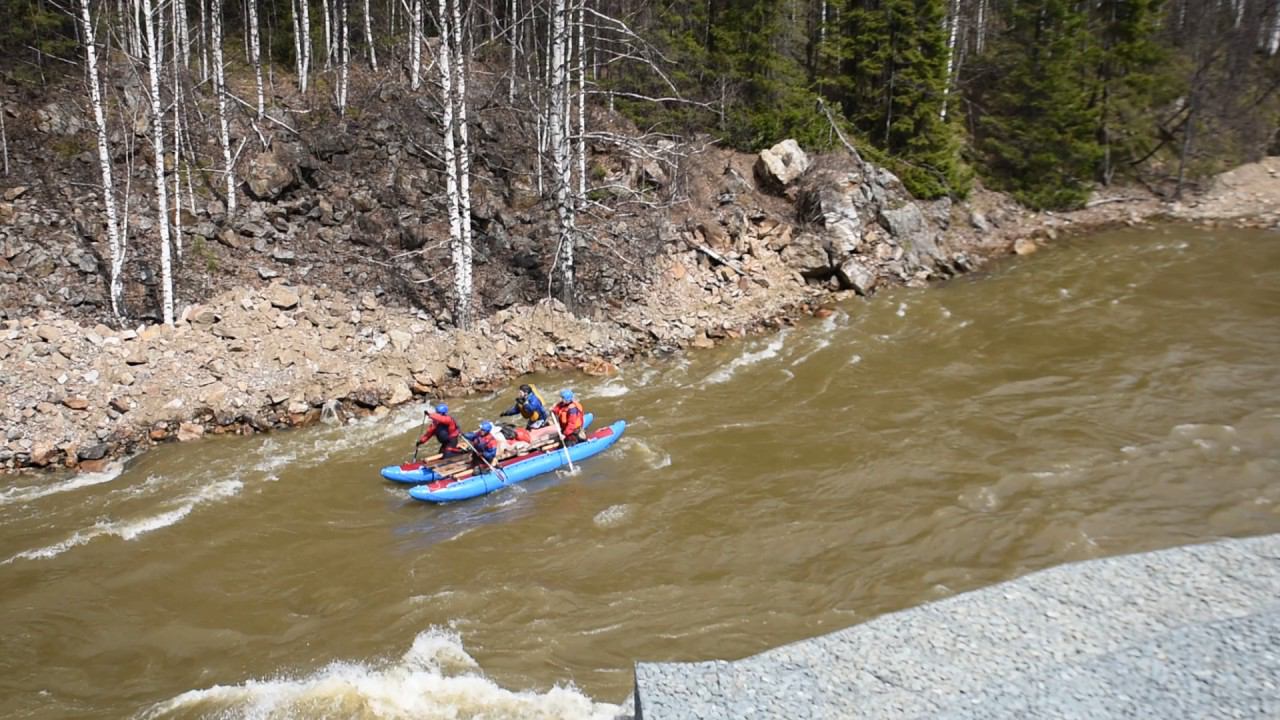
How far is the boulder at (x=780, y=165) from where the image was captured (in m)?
19.5


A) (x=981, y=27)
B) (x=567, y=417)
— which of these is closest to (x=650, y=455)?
(x=567, y=417)

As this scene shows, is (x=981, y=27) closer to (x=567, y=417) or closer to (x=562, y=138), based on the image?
(x=562, y=138)

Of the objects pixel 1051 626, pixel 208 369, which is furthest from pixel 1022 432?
pixel 208 369

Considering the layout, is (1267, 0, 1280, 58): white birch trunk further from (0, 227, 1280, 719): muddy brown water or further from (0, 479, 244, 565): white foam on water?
(0, 479, 244, 565): white foam on water

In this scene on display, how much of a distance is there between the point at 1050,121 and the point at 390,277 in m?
20.0

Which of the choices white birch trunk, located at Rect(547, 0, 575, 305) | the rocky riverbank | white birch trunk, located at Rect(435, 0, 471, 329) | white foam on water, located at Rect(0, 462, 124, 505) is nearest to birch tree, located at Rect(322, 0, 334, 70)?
the rocky riverbank

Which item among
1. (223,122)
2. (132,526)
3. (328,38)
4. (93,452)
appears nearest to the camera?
(132,526)

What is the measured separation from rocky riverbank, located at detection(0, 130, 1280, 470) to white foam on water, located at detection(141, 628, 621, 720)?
5698 mm

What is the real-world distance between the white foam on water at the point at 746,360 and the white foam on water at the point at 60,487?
29.5 feet

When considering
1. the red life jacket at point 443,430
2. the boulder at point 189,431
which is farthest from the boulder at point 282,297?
the red life jacket at point 443,430

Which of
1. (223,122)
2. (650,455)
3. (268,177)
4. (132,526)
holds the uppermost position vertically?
(223,122)

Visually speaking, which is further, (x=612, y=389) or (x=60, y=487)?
(x=612, y=389)

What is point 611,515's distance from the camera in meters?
9.52

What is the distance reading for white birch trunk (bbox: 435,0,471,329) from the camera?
1262 centimetres
